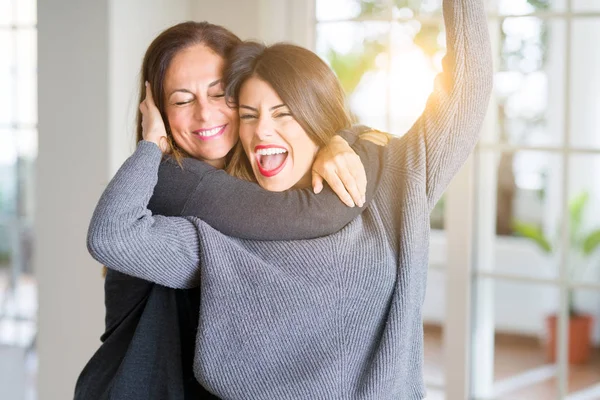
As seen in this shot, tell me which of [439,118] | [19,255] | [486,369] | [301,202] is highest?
[439,118]

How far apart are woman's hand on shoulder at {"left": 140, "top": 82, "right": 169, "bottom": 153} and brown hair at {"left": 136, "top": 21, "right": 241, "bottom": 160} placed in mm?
28

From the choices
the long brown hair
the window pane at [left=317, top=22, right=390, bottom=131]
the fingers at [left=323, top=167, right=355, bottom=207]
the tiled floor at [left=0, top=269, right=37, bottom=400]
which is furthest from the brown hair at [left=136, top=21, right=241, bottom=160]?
the window pane at [left=317, top=22, right=390, bottom=131]

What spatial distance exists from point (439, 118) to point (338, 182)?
0.81ft

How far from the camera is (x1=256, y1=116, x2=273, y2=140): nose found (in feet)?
5.26

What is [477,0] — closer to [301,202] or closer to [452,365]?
[301,202]

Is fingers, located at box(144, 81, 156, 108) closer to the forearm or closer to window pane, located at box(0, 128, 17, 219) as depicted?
the forearm

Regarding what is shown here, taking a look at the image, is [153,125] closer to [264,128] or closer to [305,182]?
[264,128]

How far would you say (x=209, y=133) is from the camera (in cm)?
168

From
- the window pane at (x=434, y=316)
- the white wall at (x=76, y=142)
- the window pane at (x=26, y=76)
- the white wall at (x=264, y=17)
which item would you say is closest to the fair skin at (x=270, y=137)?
the white wall at (x=76, y=142)

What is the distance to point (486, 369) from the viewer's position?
3.05 metres

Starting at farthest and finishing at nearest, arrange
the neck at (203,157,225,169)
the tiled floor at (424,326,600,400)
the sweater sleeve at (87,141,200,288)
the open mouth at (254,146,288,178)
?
the tiled floor at (424,326,600,400) → the neck at (203,157,225,169) → the open mouth at (254,146,288,178) → the sweater sleeve at (87,141,200,288)

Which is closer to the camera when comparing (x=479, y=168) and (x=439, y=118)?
(x=439, y=118)

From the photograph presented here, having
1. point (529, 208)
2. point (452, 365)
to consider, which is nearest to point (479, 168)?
point (452, 365)

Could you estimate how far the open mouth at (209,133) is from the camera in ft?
5.51
